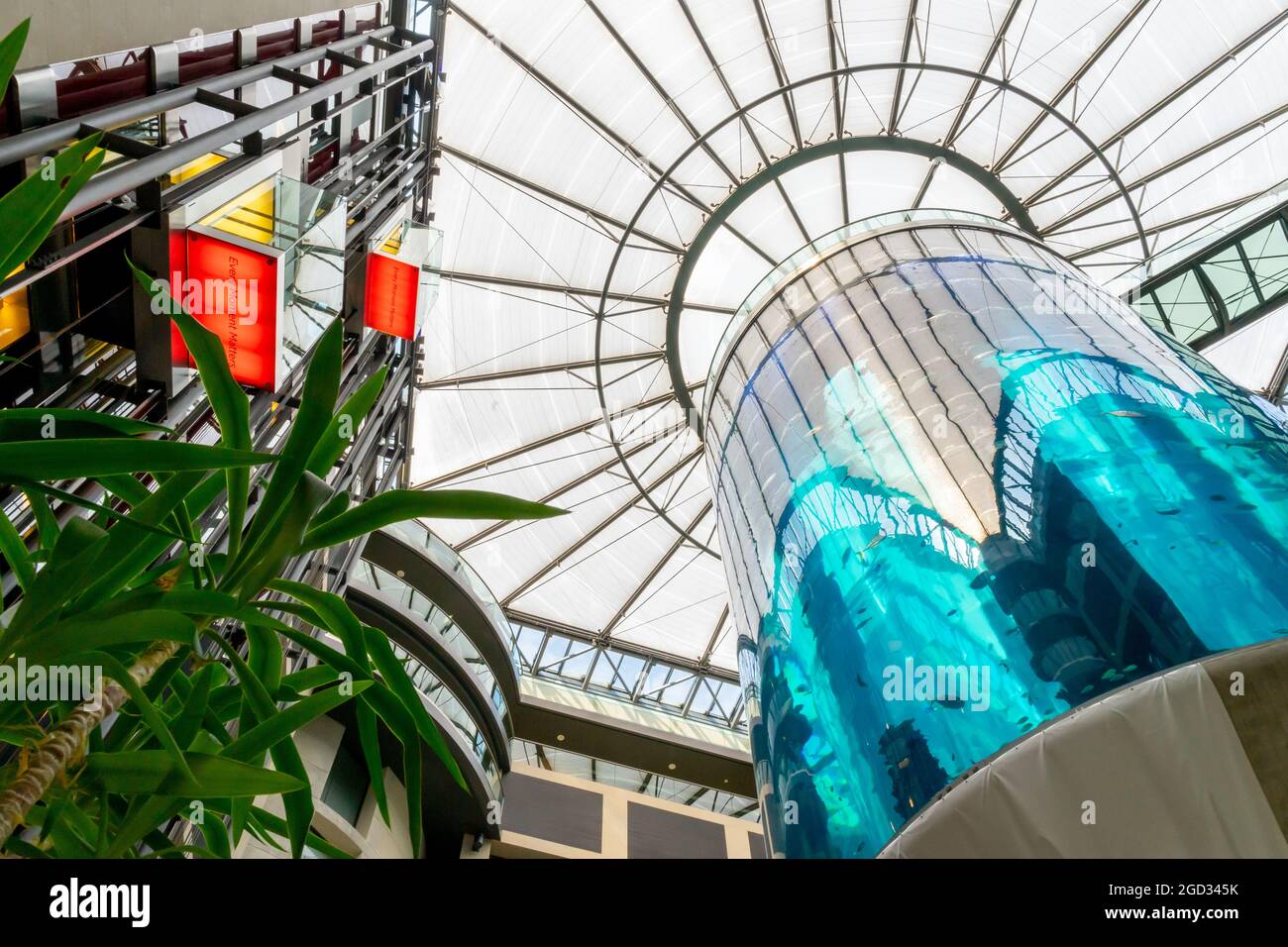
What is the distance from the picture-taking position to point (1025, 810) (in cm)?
537

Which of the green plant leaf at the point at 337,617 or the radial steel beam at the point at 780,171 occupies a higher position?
the radial steel beam at the point at 780,171

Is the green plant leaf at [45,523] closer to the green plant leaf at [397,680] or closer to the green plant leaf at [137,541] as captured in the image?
the green plant leaf at [137,541]

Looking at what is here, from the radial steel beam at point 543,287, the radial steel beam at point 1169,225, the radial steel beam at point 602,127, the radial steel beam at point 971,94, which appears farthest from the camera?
the radial steel beam at point 543,287

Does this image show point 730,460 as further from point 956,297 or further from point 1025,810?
point 1025,810

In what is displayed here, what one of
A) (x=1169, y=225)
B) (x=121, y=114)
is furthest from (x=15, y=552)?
(x=1169, y=225)

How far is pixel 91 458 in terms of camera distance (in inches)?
72.7

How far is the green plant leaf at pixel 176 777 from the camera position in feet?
6.56

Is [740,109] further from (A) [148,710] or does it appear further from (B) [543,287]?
(A) [148,710]

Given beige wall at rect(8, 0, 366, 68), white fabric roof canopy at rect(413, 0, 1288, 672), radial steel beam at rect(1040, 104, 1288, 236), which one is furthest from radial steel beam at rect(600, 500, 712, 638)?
beige wall at rect(8, 0, 366, 68)

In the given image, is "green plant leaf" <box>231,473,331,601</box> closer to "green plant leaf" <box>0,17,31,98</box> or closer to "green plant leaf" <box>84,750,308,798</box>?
"green plant leaf" <box>84,750,308,798</box>

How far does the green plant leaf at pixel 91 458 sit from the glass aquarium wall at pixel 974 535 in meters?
6.37

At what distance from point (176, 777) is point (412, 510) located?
844 mm

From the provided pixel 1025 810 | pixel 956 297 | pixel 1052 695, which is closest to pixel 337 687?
pixel 1025 810

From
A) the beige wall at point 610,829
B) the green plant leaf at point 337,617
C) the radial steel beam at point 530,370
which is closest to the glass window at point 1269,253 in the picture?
the radial steel beam at point 530,370
